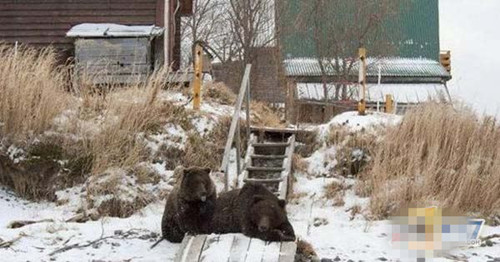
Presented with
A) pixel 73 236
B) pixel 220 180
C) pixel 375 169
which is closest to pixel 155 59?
pixel 220 180

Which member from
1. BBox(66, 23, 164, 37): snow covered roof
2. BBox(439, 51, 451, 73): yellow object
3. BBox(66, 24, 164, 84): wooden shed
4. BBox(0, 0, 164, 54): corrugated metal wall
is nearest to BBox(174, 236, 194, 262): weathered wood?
BBox(66, 24, 164, 84): wooden shed

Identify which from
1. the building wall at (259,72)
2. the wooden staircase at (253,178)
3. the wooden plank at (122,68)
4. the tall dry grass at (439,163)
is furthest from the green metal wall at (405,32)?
the tall dry grass at (439,163)

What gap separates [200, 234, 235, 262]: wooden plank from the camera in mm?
5141

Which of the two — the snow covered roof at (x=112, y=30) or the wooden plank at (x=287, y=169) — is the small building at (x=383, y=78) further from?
the wooden plank at (x=287, y=169)

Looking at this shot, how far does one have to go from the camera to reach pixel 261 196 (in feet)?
18.7

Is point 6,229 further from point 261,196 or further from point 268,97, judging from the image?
point 268,97

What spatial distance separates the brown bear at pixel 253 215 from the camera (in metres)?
5.43

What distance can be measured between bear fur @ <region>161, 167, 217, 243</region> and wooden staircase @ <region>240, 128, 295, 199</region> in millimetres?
1860

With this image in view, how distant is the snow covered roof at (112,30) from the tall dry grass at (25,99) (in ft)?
14.2

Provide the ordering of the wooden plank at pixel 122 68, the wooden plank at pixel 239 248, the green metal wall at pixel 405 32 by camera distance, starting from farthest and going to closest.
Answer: the green metal wall at pixel 405 32, the wooden plank at pixel 122 68, the wooden plank at pixel 239 248

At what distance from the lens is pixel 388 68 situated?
2566 cm

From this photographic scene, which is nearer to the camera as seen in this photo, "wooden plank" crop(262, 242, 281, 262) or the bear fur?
"wooden plank" crop(262, 242, 281, 262)

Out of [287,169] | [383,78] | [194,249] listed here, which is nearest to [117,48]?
[287,169]

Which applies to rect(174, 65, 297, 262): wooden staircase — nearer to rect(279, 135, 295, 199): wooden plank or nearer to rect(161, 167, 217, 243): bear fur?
rect(279, 135, 295, 199): wooden plank
